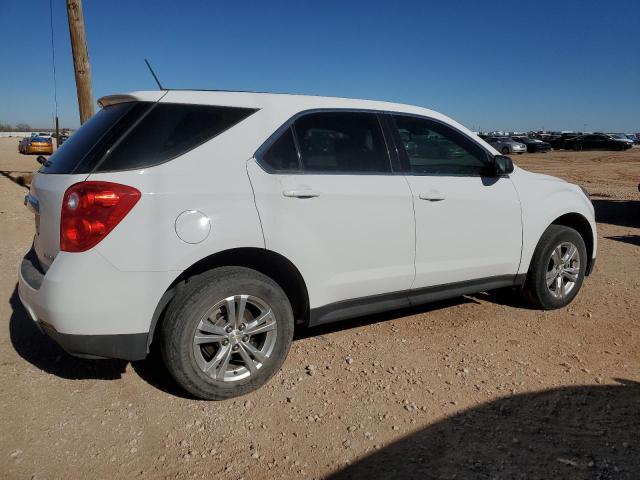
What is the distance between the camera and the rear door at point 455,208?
11.9ft

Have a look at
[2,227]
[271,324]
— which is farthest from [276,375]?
[2,227]

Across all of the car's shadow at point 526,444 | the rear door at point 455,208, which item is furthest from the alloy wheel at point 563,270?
the car's shadow at point 526,444

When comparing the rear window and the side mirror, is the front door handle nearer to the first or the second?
the side mirror

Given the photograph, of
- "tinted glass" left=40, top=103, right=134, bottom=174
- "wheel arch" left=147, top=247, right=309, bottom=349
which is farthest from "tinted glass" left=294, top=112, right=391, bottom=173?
"tinted glass" left=40, top=103, right=134, bottom=174

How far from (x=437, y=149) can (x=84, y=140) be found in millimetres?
2383

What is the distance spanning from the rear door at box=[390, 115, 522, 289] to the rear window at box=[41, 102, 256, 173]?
132cm

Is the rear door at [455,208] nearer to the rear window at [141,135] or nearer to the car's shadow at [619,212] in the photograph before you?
the rear window at [141,135]

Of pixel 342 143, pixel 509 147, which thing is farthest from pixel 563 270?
pixel 509 147

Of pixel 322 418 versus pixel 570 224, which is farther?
pixel 570 224

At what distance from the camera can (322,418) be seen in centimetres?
291

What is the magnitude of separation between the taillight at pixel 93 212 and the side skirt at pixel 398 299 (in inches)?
51.6

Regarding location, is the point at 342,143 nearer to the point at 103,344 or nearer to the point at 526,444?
the point at 103,344

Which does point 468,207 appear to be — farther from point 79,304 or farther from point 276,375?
point 79,304

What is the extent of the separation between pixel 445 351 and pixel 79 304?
2.49 metres
